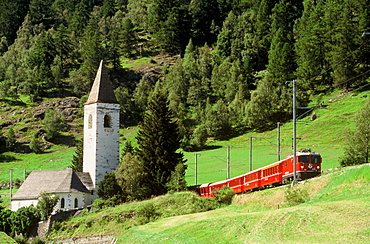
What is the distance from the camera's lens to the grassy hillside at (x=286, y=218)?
20.9 m

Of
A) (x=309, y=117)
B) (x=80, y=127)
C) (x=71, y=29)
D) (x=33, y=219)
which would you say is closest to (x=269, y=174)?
(x=33, y=219)

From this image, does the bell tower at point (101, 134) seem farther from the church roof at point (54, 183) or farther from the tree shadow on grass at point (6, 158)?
the tree shadow on grass at point (6, 158)

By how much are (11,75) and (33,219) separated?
101235 millimetres

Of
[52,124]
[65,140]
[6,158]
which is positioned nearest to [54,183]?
[6,158]

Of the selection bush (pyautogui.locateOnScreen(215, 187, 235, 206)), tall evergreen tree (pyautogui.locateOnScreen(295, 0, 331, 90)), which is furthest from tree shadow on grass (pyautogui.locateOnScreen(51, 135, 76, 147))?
bush (pyautogui.locateOnScreen(215, 187, 235, 206))

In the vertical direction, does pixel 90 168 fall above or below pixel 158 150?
below

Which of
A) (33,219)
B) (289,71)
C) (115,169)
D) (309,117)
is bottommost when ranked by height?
(33,219)

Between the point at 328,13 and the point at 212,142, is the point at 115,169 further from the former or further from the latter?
the point at 328,13

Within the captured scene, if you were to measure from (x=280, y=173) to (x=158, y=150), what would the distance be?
1663 cm

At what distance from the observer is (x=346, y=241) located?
18.8 meters

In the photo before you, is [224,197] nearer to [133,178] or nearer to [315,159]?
[315,159]

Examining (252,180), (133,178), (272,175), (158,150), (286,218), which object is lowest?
(133,178)

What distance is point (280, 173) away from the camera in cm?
3941

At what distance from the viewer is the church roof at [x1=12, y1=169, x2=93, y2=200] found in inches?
2131
